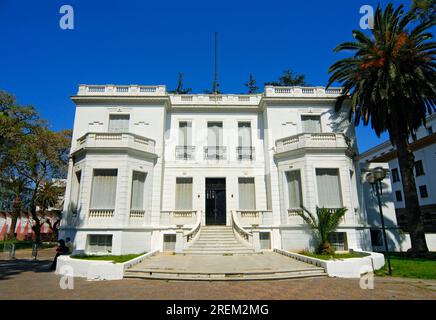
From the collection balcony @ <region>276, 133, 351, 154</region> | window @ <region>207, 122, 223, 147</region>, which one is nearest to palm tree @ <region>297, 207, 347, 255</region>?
balcony @ <region>276, 133, 351, 154</region>

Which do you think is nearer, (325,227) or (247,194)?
(325,227)

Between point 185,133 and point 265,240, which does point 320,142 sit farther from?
point 185,133

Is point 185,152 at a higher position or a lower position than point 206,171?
higher

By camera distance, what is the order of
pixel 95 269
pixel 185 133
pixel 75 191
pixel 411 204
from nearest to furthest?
pixel 95 269 < pixel 411 204 < pixel 75 191 < pixel 185 133

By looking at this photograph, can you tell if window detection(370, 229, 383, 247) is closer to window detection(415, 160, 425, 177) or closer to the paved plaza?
the paved plaza

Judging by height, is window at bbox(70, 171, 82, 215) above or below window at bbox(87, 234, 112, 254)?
above

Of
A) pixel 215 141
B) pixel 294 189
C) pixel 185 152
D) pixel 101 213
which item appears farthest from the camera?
pixel 215 141

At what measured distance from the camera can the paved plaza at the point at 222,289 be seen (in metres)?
6.63

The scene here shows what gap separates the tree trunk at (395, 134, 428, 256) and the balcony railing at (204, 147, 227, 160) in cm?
1187

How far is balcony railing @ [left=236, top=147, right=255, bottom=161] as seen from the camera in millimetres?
17703

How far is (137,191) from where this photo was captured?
15109mm

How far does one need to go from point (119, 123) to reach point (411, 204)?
67.9ft

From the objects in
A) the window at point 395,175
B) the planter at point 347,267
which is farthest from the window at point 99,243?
the window at point 395,175

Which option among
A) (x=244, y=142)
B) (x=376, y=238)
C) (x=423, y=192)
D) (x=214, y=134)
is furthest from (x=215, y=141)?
(x=423, y=192)
